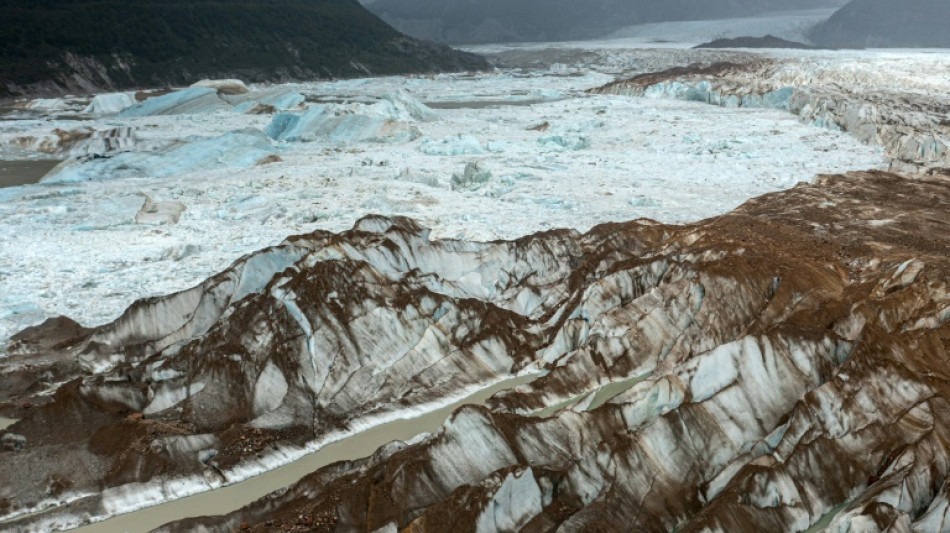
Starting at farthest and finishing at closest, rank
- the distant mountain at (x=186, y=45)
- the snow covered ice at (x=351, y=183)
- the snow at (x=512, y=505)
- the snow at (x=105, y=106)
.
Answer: the distant mountain at (x=186, y=45)
the snow at (x=105, y=106)
the snow covered ice at (x=351, y=183)
the snow at (x=512, y=505)

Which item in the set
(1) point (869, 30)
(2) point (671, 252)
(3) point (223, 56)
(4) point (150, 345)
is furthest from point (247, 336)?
(1) point (869, 30)

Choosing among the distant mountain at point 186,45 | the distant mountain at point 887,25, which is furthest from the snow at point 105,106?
the distant mountain at point 887,25

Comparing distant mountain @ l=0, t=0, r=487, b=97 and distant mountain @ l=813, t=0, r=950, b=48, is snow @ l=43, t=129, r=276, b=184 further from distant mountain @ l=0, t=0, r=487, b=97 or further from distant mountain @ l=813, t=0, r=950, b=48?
distant mountain @ l=813, t=0, r=950, b=48

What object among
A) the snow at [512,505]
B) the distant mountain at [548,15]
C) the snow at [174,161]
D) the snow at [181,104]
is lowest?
the snow at [512,505]

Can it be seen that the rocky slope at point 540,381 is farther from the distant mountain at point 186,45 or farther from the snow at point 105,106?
the distant mountain at point 186,45

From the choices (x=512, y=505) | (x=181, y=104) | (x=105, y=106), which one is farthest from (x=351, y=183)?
(x=105, y=106)

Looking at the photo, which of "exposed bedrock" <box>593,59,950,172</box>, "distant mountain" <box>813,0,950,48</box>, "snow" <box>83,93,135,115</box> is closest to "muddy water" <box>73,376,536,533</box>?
"exposed bedrock" <box>593,59,950,172</box>
